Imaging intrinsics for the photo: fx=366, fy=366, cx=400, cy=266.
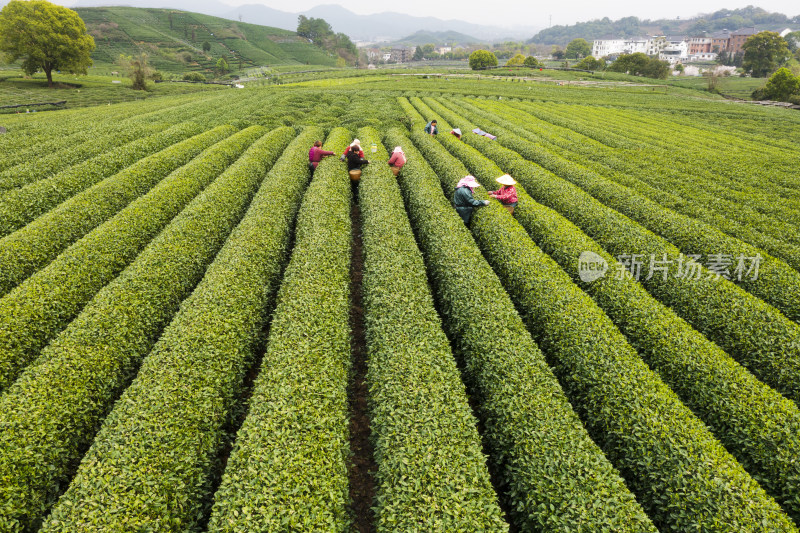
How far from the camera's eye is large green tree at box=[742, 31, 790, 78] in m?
92.2

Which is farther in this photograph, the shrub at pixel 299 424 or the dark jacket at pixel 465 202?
the dark jacket at pixel 465 202

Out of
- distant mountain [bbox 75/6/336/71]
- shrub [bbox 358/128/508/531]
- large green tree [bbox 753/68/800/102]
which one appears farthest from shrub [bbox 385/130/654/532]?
distant mountain [bbox 75/6/336/71]

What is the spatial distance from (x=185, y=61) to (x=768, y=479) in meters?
146

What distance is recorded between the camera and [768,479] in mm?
5844

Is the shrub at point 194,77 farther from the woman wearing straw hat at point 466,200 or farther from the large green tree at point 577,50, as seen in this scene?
the large green tree at point 577,50

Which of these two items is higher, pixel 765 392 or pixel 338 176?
pixel 338 176

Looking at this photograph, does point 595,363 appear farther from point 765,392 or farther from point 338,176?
point 338,176

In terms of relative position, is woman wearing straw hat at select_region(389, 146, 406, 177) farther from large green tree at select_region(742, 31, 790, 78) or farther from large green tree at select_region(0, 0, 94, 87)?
large green tree at select_region(742, 31, 790, 78)

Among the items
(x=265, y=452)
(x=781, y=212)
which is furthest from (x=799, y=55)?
(x=265, y=452)

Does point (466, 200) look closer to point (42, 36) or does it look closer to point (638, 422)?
point (638, 422)

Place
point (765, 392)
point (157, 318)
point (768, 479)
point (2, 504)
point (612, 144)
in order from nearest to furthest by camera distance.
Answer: point (2, 504), point (768, 479), point (765, 392), point (157, 318), point (612, 144)

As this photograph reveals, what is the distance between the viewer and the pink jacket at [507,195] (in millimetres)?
14000

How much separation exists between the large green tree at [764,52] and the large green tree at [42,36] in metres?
146

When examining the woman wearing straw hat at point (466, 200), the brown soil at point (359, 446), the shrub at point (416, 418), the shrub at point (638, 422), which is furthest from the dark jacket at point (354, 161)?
the shrub at point (638, 422)
